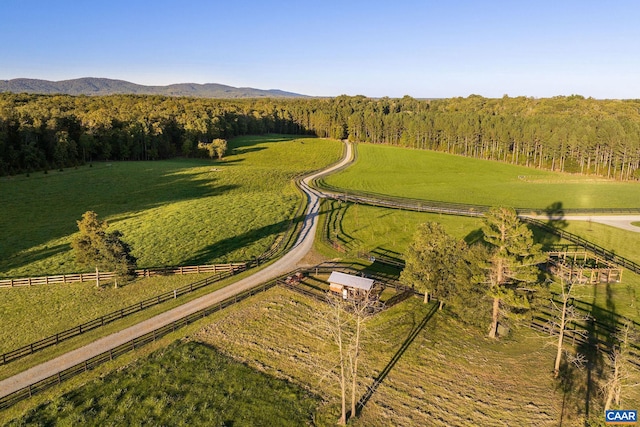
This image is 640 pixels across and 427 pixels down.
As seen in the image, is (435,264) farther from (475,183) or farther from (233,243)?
(475,183)

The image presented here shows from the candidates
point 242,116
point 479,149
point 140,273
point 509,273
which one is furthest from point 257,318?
point 242,116

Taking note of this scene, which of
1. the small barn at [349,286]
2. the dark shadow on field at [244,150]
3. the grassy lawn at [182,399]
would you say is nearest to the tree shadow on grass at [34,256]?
the grassy lawn at [182,399]

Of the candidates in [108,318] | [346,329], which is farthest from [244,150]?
[346,329]

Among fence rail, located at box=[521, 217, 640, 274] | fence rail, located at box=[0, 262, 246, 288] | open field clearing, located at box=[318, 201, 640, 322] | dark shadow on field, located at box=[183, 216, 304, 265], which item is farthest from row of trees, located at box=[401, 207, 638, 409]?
dark shadow on field, located at box=[183, 216, 304, 265]

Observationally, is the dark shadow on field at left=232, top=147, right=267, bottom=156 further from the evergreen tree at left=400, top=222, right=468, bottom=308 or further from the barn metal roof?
the evergreen tree at left=400, top=222, right=468, bottom=308

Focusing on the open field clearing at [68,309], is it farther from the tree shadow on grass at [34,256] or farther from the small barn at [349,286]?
the small barn at [349,286]

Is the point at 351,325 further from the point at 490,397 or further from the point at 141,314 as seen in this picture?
the point at 141,314

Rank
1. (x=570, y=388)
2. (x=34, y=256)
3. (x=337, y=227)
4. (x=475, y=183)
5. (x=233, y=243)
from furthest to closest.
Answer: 1. (x=475, y=183)
2. (x=337, y=227)
3. (x=233, y=243)
4. (x=34, y=256)
5. (x=570, y=388)
